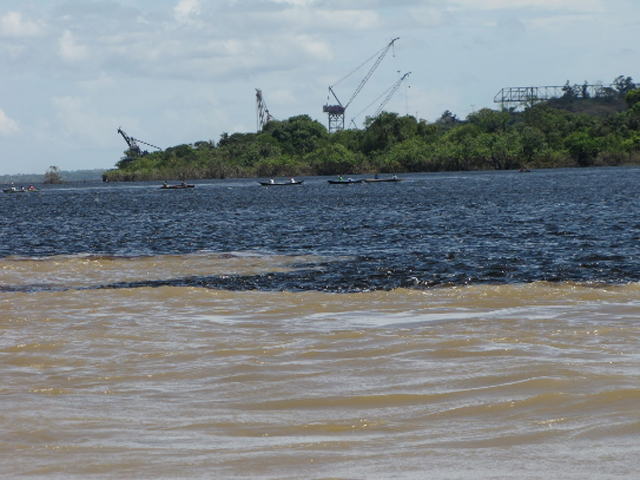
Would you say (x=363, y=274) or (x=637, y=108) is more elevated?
(x=637, y=108)

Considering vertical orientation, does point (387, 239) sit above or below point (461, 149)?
below

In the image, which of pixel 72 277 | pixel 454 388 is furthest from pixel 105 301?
pixel 454 388

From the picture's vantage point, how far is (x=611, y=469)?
6.59m

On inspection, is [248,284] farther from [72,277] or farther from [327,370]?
[327,370]

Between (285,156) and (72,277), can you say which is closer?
(72,277)

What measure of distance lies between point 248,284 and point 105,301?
396cm

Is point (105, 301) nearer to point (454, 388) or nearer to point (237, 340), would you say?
point (237, 340)

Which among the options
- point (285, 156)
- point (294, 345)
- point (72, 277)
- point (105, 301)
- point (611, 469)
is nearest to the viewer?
point (611, 469)

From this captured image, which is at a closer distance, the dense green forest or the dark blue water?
the dark blue water

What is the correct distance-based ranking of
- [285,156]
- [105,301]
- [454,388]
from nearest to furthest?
[454,388]
[105,301]
[285,156]

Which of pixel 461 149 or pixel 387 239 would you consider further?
pixel 461 149

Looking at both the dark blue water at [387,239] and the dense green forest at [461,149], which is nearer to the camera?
the dark blue water at [387,239]

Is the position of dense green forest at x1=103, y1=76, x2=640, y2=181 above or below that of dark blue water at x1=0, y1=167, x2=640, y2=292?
above

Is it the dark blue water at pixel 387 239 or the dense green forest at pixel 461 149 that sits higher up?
the dense green forest at pixel 461 149
